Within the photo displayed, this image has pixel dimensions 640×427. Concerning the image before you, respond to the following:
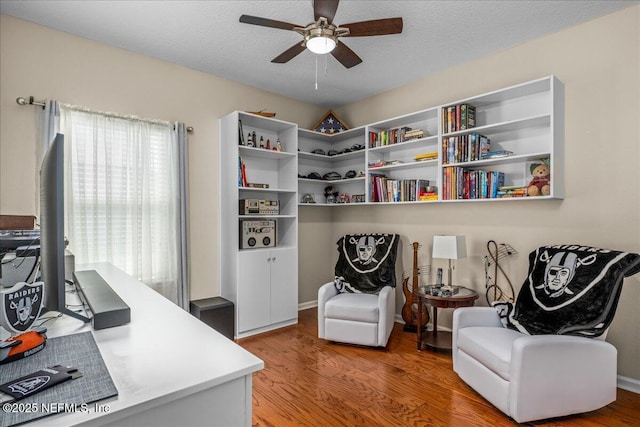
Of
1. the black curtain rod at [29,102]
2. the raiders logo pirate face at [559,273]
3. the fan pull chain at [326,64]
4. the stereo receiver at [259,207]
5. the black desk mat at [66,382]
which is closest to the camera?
the black desk mat at [66,382]

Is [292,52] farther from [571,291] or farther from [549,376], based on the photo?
[549,376]

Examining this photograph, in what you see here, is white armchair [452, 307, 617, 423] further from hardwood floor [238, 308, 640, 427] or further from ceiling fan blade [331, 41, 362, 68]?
ceiling fan blade [331, 41, 362, 68]

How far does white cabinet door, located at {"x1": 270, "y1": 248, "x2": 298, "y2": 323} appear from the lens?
3.69 metres

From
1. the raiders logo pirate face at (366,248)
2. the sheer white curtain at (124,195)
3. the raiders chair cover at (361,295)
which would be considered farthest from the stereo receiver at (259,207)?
the raiders logo pirate face at (366,248)

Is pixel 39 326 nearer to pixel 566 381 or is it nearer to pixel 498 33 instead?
pixel 566 381

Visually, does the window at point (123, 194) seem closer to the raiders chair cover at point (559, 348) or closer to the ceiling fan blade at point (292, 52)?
the ceiling fan blade at point (292, 52)

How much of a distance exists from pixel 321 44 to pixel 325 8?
0.25 meters

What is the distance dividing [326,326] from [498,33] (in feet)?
9.40

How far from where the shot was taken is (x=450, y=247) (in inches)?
117

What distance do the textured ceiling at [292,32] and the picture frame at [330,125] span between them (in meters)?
0.79

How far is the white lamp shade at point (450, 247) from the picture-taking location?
2.96 m

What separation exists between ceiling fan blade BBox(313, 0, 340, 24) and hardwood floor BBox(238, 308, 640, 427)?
2350mm

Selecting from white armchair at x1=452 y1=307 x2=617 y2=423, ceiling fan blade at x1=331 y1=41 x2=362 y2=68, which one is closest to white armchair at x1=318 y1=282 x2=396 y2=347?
white armchair at x1=452 y1=307 x2=617 y2=423

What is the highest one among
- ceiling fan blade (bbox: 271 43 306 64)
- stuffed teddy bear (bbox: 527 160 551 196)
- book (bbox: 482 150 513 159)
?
ceiling fan blade (bbox: 271 43 306 64)
